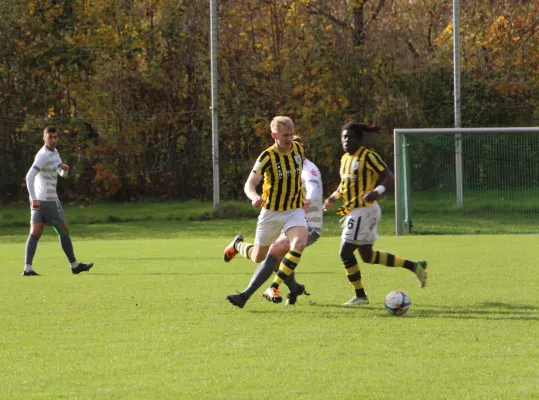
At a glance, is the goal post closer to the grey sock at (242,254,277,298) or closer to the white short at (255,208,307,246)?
the white short at (255,208,307,246)

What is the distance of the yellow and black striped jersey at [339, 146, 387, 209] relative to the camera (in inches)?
368

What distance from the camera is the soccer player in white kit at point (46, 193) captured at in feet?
41.8

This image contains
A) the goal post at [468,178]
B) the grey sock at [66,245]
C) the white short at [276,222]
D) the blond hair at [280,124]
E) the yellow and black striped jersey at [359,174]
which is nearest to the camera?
the blond hair at [280,124]

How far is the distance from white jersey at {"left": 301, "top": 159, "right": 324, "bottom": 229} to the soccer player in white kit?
3.59 meters

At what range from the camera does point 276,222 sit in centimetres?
917

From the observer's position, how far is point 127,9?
96.7ft

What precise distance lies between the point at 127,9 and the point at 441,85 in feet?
31.4

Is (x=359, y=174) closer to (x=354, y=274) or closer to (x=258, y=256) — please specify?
(x=354, y=274)

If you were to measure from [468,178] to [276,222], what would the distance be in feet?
47.1

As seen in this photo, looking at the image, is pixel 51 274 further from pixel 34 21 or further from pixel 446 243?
pixel 34 21

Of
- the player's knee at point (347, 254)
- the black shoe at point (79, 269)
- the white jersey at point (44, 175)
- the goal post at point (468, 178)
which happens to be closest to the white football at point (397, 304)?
the player's knee at point (347, 254)

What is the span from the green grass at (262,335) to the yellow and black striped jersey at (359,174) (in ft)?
3.44

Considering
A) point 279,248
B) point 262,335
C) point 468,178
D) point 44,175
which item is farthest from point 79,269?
point 468,178

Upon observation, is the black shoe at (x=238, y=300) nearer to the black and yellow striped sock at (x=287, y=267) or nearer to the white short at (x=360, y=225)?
the black and yellow striped sock at (x=287, y=267)
